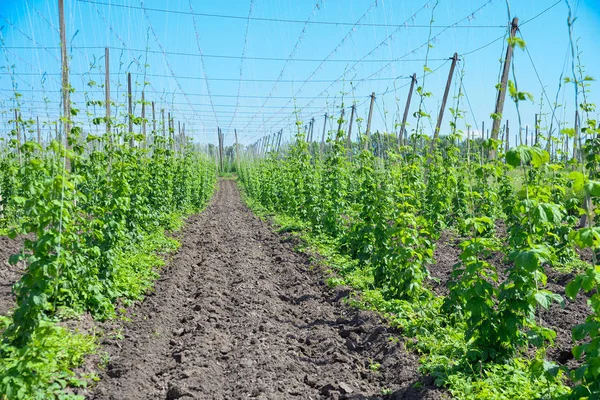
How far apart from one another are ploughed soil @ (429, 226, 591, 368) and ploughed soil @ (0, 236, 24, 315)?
5.37 meters

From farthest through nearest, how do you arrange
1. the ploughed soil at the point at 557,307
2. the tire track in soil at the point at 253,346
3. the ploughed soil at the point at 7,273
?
the ploughed soil at the point at 7,273, the ploughed soil at the point at 557,307, the tire track in soil at the point at 253,346

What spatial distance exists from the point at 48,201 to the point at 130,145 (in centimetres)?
717

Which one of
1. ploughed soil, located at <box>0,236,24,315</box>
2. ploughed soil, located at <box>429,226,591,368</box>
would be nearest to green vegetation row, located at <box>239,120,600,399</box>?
ploughed soil, located at <box>429,226,591,368</box>

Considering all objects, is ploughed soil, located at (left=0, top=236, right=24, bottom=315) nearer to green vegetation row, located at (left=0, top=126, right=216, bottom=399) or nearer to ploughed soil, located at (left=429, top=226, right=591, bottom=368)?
green vegetation row, located at (left=0, top=126, right=216, bottom=399)

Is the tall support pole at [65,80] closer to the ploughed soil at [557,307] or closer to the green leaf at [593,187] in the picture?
the green leaf at [593,187]

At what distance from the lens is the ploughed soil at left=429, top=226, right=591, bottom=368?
5.50 meters

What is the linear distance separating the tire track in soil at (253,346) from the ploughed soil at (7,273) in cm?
154

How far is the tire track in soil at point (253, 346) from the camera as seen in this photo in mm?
4695

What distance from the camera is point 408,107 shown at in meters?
17.8

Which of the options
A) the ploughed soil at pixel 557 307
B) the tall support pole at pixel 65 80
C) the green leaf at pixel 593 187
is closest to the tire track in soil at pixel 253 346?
the ploughed soil at pixel 557 307

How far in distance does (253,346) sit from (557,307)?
13.8ft

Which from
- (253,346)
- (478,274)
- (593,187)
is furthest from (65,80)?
(593,187)

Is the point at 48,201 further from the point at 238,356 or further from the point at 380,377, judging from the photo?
the point at 380,377

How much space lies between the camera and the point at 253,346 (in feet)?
18.6
